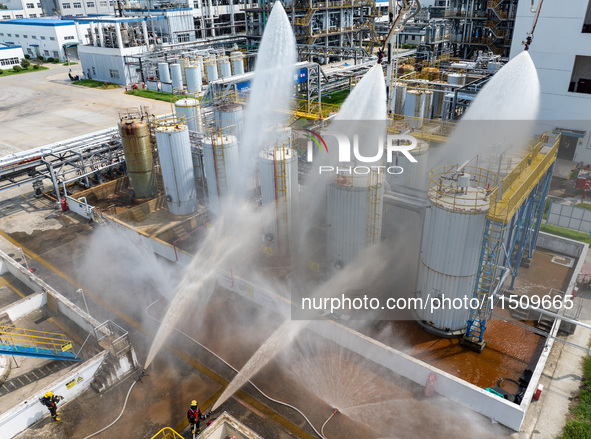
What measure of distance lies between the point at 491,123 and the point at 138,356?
1918cm

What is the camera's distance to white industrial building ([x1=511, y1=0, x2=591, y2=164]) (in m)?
28.6

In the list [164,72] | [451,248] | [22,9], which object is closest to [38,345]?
A: [451,248]

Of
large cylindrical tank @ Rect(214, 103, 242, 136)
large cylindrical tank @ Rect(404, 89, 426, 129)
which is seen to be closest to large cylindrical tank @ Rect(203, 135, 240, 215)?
large cylindrical tank @ Rect(214, 103, 242, 136)

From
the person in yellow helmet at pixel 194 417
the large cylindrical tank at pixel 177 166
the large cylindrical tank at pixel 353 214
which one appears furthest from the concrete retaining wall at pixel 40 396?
the large cylindrical tank at pixel 177 166

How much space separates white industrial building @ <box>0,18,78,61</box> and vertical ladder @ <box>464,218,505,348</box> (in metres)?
81.0

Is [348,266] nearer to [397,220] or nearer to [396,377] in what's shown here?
[397,220]

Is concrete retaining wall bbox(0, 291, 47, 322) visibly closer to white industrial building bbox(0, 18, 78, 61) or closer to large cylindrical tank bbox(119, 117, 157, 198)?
large cylindrical tank bbox(119, 117, 157, 198)

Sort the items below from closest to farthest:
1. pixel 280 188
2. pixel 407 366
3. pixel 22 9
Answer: pixel 407 366 → pixel 280 188 → pixel 22 9

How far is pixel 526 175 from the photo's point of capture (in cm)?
1573

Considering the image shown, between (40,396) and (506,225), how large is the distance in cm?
1506

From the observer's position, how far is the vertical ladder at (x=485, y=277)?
1377 centimetres

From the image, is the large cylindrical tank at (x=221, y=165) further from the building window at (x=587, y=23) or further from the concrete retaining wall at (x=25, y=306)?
the building window at (x=587, y=23)

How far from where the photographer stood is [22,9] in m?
104

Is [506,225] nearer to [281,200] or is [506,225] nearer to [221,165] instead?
[281,200]
